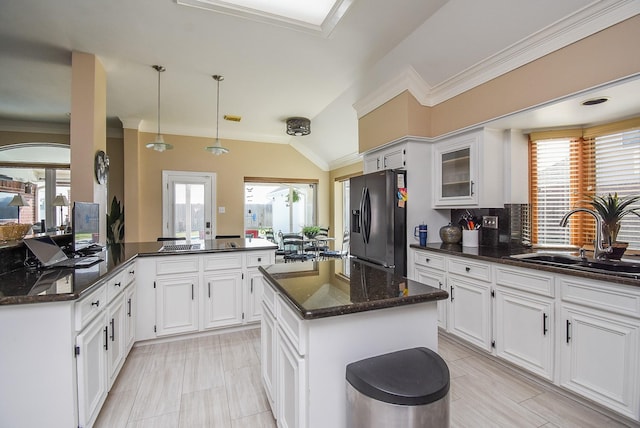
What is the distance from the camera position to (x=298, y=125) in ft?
16.9

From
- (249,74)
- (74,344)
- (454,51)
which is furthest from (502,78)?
(74,344)

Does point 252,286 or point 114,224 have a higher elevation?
point 114,224

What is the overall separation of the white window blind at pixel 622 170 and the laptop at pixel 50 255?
4.03 metres

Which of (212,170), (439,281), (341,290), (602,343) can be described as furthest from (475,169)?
(212,170)

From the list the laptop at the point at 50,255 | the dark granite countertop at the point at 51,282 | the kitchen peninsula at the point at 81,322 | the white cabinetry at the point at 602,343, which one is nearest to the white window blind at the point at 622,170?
the white cabinetry at the point at 602,343

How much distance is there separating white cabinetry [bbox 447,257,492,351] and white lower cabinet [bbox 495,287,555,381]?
10 cm

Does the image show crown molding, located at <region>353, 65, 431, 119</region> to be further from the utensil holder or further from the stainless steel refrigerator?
the utensil holder

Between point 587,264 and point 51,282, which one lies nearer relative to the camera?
point 51,282

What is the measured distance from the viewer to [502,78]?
100.0 inches

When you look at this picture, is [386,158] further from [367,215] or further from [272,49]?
[272,49]

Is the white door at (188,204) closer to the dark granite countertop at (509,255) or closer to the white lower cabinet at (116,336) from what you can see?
the white lower cabinet at (116,336)

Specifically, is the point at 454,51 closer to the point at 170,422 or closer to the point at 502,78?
the point at 502,78

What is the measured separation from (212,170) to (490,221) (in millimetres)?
4949

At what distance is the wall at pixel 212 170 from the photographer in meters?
5.20
